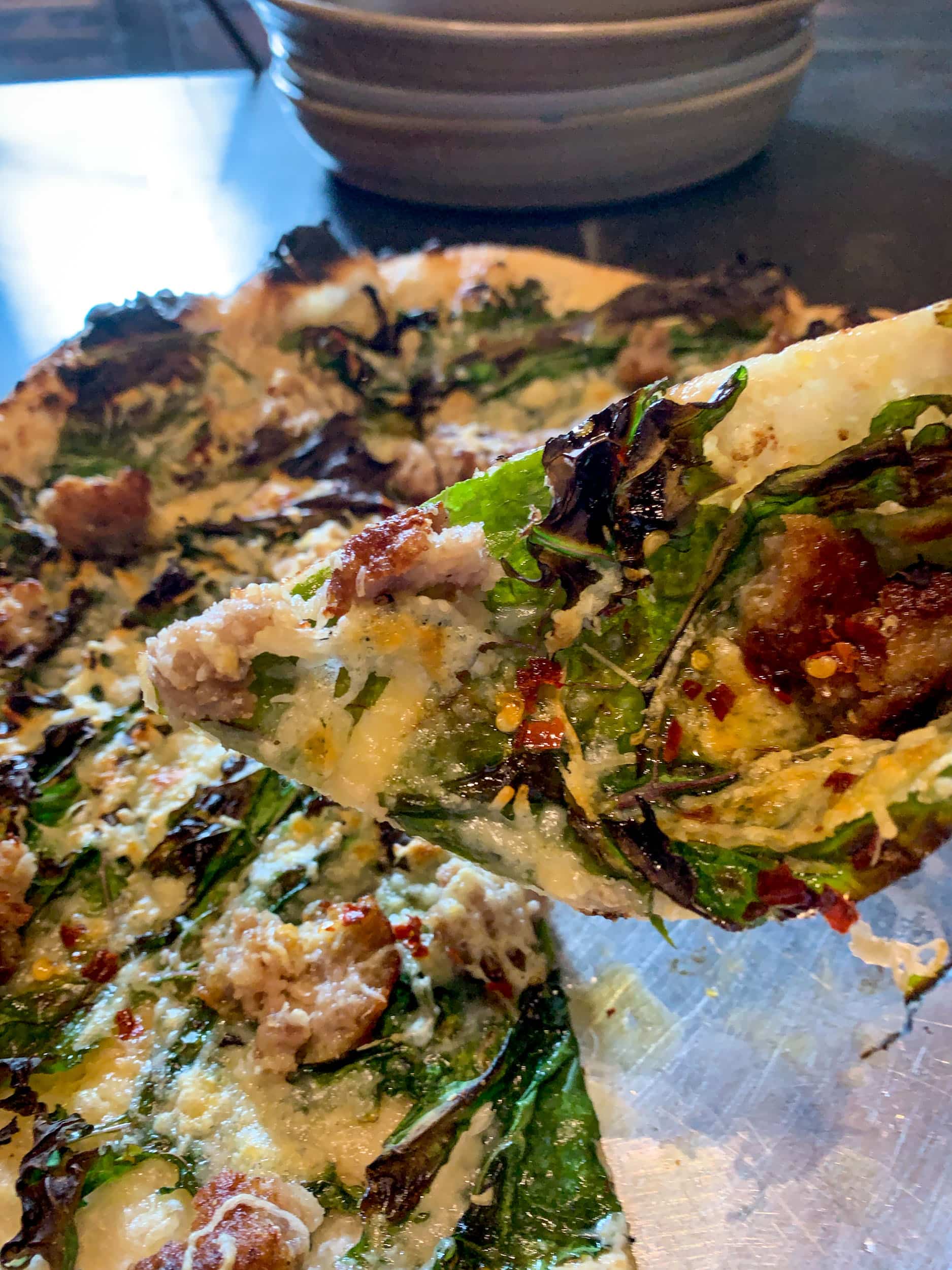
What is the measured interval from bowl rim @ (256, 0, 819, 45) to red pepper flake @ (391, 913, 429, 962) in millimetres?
2105

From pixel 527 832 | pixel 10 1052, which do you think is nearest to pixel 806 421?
pixel 527 832

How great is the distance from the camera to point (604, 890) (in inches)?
36.7

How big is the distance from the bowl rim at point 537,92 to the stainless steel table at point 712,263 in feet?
1.21

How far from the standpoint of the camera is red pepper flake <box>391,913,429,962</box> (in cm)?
123

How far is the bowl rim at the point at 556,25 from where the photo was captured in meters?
2.24

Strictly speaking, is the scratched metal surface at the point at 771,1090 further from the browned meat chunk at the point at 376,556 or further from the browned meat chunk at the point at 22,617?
the browned meat chunk at the point at 22,617

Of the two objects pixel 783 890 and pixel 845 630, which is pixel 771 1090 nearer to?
pixel 783 890

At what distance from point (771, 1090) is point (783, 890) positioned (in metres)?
0.48

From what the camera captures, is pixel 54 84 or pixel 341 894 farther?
pixel 54 84

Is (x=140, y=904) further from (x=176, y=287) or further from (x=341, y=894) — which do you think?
(x=176, y=287)

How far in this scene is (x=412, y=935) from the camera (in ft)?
4.07

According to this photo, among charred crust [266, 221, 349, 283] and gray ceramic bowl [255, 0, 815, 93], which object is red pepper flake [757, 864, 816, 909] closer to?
charred crust [266, 221, 349, 283]

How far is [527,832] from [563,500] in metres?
0.34

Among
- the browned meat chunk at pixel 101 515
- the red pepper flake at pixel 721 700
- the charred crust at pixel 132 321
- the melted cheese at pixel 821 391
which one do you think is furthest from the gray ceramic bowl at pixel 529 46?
the red pepper flake at pixel 721 700
